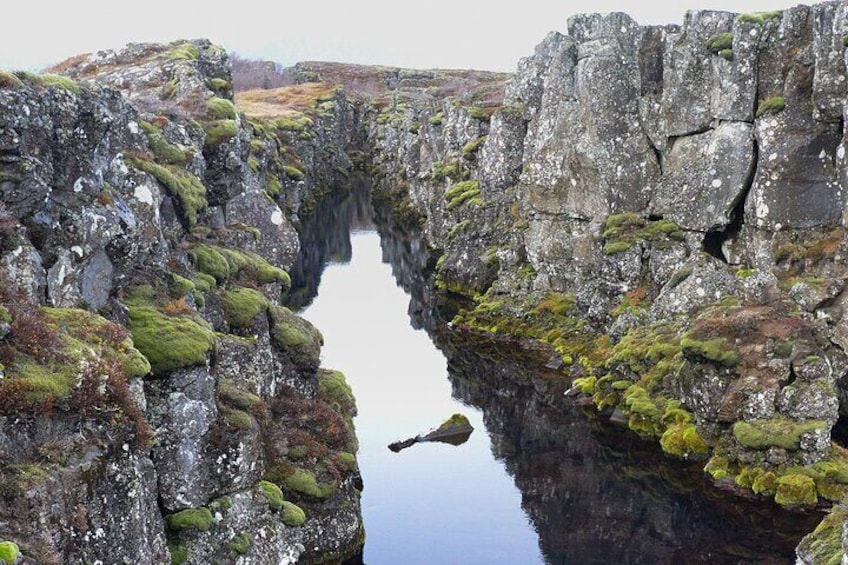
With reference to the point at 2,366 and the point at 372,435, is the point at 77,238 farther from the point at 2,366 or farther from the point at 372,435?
the point at 372,435

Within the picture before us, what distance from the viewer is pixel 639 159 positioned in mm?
66812

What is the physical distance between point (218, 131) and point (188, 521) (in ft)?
89.6

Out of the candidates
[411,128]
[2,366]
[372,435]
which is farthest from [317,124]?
[2,366]

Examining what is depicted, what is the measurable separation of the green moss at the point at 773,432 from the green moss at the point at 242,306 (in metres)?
23.9

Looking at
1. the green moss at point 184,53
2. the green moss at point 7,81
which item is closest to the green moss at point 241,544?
the green moss at point 7,81

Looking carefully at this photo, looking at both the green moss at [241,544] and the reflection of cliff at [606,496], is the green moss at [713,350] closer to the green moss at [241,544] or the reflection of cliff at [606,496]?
the reflection of cliff at [606,496]

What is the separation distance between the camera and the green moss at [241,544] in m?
30.1

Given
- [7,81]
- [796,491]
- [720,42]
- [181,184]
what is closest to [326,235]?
[720,42]

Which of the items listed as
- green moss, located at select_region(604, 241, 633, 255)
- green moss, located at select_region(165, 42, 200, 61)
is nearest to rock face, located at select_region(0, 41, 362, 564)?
green moss, located at select_region(165, 42, 200, 61)

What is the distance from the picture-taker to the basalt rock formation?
80.6ft

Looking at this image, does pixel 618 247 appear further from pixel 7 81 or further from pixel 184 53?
pixel 7 81

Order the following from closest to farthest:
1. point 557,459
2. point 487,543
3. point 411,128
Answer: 1. point 487,543
2. point 557,459
3. point 411,128

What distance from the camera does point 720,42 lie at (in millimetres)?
60094

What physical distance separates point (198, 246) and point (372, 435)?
1713 centimetres
